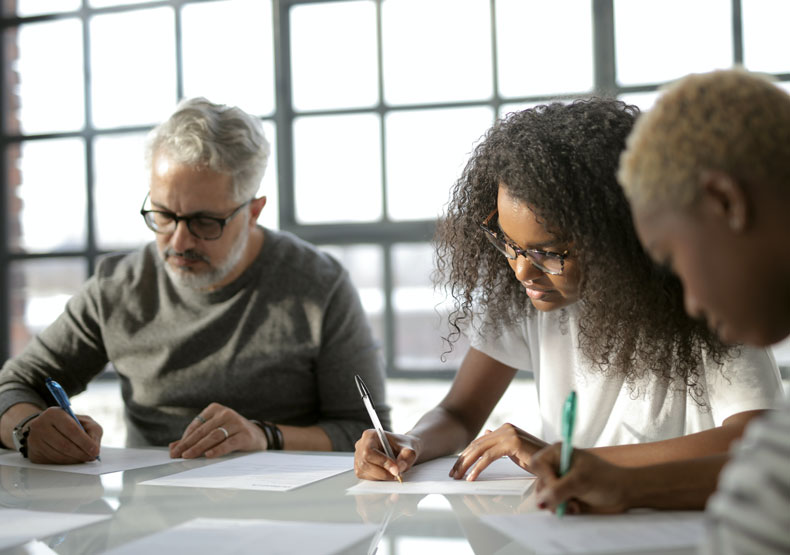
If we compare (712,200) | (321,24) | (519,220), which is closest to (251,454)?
(519,220)

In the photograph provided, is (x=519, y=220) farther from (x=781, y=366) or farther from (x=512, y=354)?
(x=781, y=366)

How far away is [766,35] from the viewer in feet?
9.28

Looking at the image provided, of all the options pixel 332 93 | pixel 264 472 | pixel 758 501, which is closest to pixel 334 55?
pixel 332 93

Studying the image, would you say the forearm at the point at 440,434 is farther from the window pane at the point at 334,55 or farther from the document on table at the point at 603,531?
the window pane at the point at 334,55

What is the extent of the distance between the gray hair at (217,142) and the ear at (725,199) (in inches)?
58.6

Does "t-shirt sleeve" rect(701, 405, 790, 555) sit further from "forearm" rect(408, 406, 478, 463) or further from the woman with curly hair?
"forearm" rect(408, 406, 478, 463)

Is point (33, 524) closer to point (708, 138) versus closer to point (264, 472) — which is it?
point (264, 472)

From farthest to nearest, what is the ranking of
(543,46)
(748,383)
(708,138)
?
(543,46), (748,383), (708,138)

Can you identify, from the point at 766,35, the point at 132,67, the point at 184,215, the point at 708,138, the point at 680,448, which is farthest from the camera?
the point at 132,67

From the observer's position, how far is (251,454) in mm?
1705

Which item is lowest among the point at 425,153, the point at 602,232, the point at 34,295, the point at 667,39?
the point at 34,295

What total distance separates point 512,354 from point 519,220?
45cm

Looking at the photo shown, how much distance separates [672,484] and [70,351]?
1.67 meters

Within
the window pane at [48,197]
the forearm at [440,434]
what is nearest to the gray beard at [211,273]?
the forearm at [440,434]
